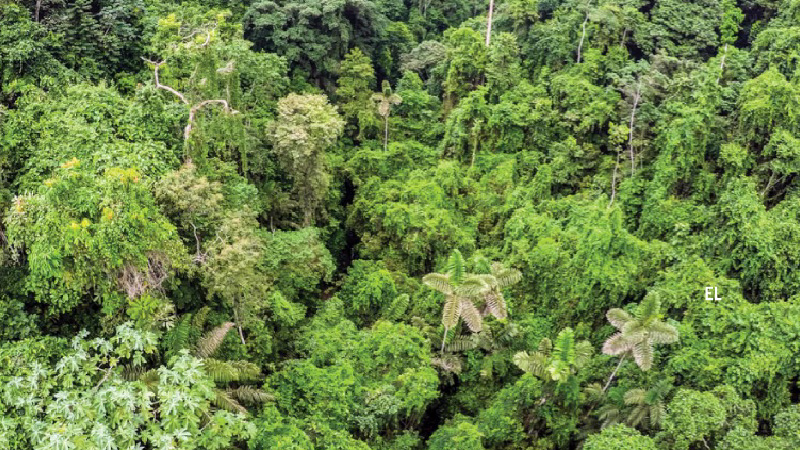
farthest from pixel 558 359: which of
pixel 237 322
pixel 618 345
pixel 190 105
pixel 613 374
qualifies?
pixel 190 105

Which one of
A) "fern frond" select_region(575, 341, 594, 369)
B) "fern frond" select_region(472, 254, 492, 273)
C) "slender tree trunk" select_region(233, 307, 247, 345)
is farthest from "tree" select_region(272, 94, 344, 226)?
"fern frond" select_region(575, 341, 594, 369)

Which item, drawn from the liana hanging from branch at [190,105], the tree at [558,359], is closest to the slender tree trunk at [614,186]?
the tree at [558,359]

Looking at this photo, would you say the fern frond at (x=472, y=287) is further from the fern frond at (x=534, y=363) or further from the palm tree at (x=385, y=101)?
the palm tree at (x=385, y=101)

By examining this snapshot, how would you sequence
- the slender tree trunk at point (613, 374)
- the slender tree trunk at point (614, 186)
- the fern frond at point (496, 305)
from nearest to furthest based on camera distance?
the slender tree trunk at point (613, 374) < the fern frond at point (496, 305) < the slender tree trunk at point (614, 186)

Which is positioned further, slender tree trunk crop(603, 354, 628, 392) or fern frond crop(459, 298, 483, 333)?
fern frond crop(459, 298, 483, 333)

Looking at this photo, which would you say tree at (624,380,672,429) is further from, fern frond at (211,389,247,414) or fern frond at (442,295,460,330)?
fern frond at (211,389,247,414)

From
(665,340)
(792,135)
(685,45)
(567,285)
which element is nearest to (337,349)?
(567,285)
